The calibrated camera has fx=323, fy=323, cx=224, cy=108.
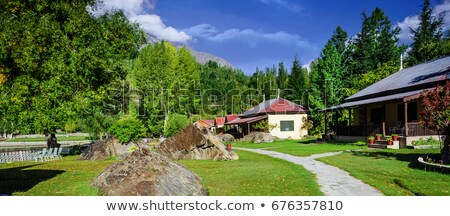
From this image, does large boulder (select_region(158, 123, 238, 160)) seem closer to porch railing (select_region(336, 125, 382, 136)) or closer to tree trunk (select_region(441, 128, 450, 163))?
tree trunk (select_region(441, 128, 450, 163))

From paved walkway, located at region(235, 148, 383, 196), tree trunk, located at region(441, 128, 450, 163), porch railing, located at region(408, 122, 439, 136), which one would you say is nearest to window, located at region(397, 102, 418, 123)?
porch railing, located at region(408, 122, 439, 136)

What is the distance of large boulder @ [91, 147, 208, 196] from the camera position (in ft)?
21.9

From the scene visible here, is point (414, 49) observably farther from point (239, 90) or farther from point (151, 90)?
point (239, 90)

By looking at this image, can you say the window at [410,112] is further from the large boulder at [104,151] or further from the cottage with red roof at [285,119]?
the large boulder at [104,151]

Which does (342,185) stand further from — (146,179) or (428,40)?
(428,40)

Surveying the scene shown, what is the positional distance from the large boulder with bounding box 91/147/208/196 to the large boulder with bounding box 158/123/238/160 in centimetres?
851

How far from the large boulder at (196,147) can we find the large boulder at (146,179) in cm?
851


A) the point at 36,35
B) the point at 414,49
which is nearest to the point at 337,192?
the point at 36,35

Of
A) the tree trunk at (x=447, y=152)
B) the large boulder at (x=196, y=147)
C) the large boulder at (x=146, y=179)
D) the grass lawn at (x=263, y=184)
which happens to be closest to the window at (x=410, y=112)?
the tree trunk at (x=447, y=152)

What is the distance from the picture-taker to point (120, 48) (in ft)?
76.7

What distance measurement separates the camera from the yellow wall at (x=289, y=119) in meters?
39.6

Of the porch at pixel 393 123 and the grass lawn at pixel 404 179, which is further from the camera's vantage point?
the porch at pixel 393 123

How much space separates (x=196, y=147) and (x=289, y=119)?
975 inches

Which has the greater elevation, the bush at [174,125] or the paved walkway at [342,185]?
the bush at [174,125]
